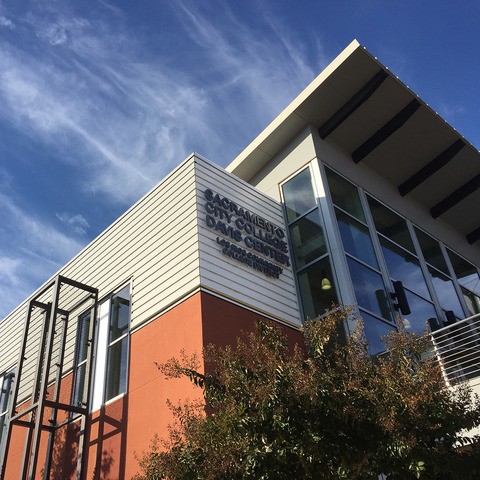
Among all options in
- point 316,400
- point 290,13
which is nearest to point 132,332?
point 316,400

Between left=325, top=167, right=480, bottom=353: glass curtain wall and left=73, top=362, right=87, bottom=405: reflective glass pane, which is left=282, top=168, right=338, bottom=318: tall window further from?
left=73, top=362, right=87, bottom=405: reflective glass pane

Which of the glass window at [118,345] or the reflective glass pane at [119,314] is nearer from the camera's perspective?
the glass window at [118,345]

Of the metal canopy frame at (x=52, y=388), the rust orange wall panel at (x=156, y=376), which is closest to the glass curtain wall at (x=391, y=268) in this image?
the rust orange wall panel at (x=156, y=376)

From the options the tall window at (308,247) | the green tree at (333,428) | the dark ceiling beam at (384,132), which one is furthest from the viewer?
the dark ceiling beam at (384,132)

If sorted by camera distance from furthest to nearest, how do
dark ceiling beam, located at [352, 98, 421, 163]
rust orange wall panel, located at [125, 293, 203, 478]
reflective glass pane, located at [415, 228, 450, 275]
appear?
reflective glass pane, located at [415, 228, 450, 275], dark ceiling beam, located at [352, 98, 421, 163], rust orange wall panel, located at [125, 293, 203, 478]

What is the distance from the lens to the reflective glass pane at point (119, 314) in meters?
12.2

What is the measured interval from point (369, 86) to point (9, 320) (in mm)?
12408

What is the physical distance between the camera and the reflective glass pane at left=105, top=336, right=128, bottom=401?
37.1 ft

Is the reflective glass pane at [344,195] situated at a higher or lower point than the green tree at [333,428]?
higher

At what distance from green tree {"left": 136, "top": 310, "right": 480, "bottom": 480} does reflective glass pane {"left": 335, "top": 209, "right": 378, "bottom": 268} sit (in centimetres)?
701

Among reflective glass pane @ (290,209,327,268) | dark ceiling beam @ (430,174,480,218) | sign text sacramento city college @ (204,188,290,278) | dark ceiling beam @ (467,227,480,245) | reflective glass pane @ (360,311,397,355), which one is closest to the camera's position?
reflective glass pane @ (360,311,397,355)

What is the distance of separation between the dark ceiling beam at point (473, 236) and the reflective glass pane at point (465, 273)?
118 cm

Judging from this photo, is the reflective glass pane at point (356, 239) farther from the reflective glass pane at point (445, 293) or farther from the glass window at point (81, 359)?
the glass window at point (81, 359)

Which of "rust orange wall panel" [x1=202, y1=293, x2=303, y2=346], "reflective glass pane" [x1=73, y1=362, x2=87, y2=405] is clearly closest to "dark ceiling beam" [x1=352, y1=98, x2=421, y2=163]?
"rust orange wall panel" [x1=202, y1=293, x2=303, y2=346]
